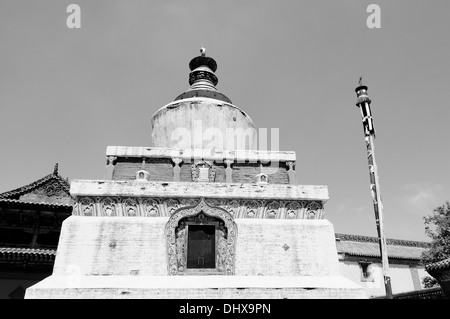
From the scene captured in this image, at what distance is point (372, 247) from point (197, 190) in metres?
25.2

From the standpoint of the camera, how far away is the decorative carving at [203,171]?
9.68 metres

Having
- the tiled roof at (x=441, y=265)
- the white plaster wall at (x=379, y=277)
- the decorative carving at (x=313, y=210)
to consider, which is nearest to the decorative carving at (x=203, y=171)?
the decorative carving at (x=313, y=210)

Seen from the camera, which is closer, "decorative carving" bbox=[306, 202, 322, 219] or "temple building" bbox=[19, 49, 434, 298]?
"temple building" bbox=[19, 49, 434, 298]

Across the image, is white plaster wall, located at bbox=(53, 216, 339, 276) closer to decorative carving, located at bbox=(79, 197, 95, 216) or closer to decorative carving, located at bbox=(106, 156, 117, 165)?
decorative carving, located at bbox=(79, 197, 95, 216)

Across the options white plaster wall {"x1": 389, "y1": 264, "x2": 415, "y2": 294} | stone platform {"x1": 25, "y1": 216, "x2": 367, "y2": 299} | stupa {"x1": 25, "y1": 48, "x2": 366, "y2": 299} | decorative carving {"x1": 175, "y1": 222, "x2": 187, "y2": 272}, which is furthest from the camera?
white plaster wall {"x1": 389, "y1": 264, "x2": 415, "y2": 294}

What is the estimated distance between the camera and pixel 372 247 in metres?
29.5

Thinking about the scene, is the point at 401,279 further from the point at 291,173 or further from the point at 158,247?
the point at 158,247

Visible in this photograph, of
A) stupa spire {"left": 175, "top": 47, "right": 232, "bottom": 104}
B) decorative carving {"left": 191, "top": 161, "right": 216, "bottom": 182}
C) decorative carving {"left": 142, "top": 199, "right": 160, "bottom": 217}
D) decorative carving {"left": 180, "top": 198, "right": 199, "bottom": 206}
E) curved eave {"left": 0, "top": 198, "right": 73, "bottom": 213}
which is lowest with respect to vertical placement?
decorative carving {"left": 142, "top": 199, "right": 160, "bottom": 217}

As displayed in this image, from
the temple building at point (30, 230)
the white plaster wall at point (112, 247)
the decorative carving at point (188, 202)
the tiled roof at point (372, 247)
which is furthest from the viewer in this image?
the tiled roof at point (372, 247)

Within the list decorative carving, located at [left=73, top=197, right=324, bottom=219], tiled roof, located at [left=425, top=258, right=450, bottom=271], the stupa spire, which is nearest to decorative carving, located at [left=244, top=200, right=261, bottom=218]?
decorative carving, located at [left=73, top=197, right=324, bottom=219]

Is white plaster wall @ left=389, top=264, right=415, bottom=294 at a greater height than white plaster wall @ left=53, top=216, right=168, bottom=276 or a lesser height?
greater

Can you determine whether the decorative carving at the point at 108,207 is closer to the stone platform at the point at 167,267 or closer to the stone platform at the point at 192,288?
the stone platform at the point at 167,267

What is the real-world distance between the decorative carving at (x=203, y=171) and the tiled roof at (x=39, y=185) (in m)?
9.82

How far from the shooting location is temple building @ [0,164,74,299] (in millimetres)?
12929
